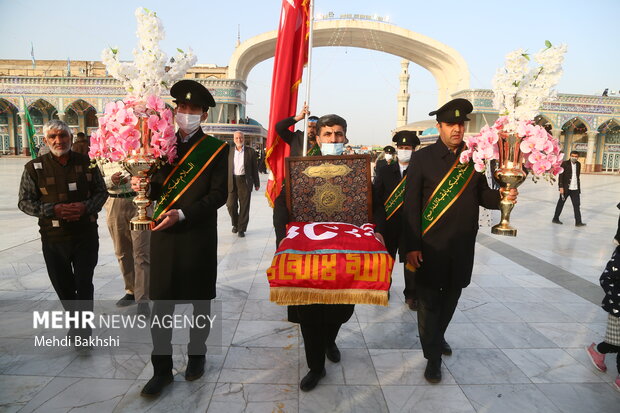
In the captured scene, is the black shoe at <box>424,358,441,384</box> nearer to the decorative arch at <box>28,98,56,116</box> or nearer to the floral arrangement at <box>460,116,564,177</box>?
the floral arrangement at <box>460,116,564,177</box>

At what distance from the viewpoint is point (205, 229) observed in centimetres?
267

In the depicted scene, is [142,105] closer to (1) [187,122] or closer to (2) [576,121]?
(1) [187,122]

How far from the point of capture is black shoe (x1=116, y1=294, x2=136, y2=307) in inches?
152

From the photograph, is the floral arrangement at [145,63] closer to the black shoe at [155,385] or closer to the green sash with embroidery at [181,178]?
the green sash with embroidery at [181,178]

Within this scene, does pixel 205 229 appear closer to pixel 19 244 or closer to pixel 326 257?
pixel 326 257

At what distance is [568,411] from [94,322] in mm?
3763

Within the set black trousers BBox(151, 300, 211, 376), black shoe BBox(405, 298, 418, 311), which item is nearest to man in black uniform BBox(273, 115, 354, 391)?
black trousers BBox(151, 300, 211, 376)

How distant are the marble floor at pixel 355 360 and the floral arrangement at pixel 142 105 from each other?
154 centimetres

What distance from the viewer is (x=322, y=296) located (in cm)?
219

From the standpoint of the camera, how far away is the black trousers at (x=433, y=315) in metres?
2.78

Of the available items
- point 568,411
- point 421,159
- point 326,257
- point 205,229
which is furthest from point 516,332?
point 205,229

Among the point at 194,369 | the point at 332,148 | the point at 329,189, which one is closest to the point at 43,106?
the point at 194,369

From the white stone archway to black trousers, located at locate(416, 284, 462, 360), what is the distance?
1155 inches

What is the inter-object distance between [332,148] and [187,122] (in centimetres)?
101
